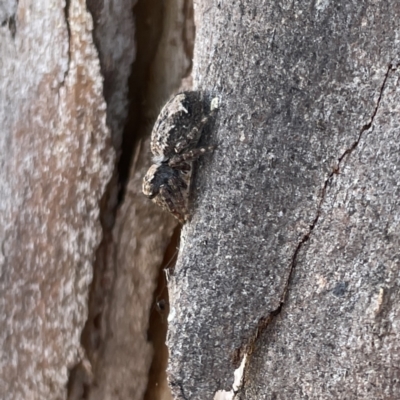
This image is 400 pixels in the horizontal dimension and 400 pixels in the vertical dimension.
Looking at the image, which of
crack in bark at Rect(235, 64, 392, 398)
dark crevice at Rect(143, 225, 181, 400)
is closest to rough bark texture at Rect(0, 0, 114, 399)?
dark crevice at Rect(143, 225, 181, 400)

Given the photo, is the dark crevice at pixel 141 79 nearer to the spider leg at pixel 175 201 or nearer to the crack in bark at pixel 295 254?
the spider leg at pixel 175 201

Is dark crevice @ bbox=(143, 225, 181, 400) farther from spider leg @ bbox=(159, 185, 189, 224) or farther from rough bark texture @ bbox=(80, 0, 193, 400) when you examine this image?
spider leg @ bbox=(159, 185, 189, 224)

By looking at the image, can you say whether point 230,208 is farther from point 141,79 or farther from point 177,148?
point 141,79

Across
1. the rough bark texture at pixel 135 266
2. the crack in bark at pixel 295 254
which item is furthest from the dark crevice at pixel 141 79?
the crack in bark at pixel 295 254

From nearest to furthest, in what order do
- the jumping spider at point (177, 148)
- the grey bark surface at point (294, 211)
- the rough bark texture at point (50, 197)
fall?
the grey bark surface at point (294, 211) → the jumping spider at point (177, 148) → the rough bark texture at point (50, 197)

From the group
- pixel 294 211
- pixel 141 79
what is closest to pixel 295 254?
pixel 294 211

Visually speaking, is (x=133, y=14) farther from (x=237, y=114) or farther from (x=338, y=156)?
(x=338, y=156)

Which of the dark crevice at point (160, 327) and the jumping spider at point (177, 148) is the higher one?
the jumping spider at point (177, 148)
